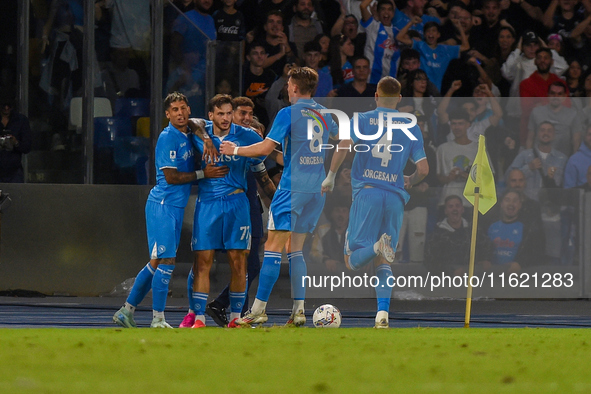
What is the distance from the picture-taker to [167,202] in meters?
8.73

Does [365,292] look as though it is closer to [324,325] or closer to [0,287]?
[324,325]

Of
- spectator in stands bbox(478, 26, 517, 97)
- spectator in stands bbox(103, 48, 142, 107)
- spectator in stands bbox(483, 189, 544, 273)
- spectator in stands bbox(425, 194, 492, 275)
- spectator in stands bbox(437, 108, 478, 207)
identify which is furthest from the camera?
spectator in stands bbox(478, 26, 517, 97)

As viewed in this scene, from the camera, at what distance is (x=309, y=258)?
10.1m

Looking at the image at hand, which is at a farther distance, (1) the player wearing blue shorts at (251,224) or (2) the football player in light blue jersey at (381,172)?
(1) the player wearing blue shorts at (251,224)

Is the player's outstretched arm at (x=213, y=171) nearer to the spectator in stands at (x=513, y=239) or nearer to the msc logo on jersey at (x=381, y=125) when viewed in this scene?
the msc logo on jersey at (x=381, y=125)

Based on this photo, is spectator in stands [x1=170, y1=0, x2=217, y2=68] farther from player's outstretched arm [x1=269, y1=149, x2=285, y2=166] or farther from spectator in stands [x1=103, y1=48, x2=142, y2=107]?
player's outstretched arm [x1=269, y1=149, x2=285, y2=166]

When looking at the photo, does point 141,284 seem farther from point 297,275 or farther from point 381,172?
point 381,172

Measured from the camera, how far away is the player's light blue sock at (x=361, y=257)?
8.84m

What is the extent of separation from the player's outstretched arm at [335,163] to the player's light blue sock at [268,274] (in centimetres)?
70

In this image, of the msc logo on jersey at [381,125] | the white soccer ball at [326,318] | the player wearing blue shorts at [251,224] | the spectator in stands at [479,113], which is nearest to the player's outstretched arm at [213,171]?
the player wearing blue shorts at [251,224]

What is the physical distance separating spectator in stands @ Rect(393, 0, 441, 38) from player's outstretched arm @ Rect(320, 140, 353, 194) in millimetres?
6466

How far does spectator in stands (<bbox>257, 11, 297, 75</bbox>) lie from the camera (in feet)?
46.6

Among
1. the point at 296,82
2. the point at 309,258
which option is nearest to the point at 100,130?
the point at 309,258

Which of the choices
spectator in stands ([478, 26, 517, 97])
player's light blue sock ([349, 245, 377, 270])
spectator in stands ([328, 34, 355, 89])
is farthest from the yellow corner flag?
spectator in stands ([478, 26, 517, 97])
